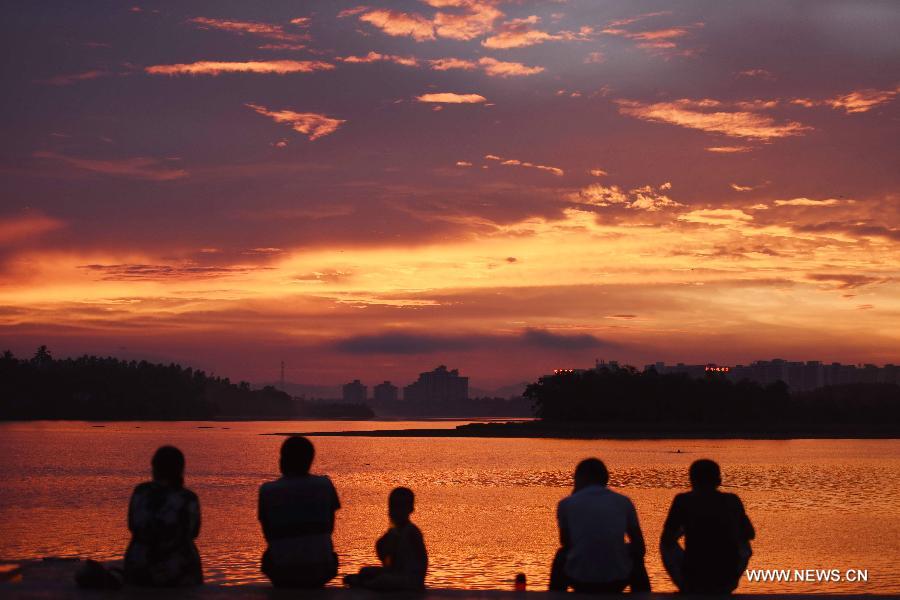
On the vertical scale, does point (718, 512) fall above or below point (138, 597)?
above

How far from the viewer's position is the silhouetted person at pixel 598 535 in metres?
11.0

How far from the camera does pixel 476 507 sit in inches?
1928

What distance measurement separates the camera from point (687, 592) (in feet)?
38.7

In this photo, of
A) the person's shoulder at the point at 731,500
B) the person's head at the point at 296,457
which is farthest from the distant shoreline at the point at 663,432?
the person's head at the point at 296,457

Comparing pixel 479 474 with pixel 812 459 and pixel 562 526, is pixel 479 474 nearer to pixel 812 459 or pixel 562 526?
pixel 812 459

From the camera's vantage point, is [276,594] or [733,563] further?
[733,563]

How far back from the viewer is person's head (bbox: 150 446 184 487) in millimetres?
10766

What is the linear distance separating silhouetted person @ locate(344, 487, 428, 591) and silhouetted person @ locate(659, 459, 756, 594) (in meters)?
2.79

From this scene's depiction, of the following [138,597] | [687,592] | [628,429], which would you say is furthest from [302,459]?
[628,429]

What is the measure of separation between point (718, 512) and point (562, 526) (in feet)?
5.96

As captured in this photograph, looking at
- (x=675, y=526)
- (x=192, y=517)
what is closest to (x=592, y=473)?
(x=675, y=526)

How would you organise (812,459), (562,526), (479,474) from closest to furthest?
(562,526)
(479,474)
(812,459)

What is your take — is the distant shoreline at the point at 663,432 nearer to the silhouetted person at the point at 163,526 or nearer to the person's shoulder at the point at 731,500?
the person's shoulder at the point at 731,500

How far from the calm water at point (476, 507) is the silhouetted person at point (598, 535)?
13.4 meters
